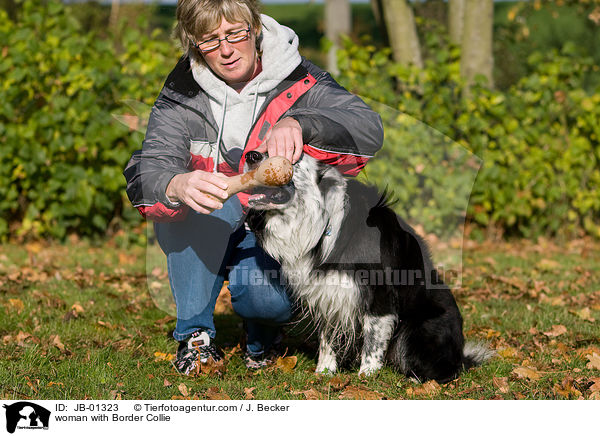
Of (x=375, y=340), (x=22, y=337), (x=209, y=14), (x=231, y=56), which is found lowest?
(x=22, y=337)

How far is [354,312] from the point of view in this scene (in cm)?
321

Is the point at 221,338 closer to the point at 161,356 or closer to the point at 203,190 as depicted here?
the point at 161,356

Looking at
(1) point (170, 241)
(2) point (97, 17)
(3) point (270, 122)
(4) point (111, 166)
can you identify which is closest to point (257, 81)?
(3) point (270, 122)

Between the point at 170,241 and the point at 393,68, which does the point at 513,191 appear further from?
the point at 170,241

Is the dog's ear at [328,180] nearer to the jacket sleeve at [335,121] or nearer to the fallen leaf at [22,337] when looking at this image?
the jacket sleeve at [335,121]

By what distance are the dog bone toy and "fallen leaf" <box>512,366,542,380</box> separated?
164 centimetres

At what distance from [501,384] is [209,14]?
2.25 metres

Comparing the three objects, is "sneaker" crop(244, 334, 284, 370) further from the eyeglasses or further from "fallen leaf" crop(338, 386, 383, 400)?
the eyeglasses

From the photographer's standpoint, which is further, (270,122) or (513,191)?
(513,191)

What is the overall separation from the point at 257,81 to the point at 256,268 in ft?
3.10

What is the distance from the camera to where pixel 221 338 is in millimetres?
4113

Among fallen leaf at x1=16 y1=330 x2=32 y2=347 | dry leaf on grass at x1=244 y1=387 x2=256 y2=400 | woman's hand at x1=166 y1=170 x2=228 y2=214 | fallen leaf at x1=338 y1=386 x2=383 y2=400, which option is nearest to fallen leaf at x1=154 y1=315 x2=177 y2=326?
fallen leaf at x1=16 y1=330 x2=32 y2=347

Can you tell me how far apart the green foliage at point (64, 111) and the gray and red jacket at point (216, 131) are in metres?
3.15

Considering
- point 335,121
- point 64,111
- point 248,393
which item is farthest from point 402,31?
point 248,393
